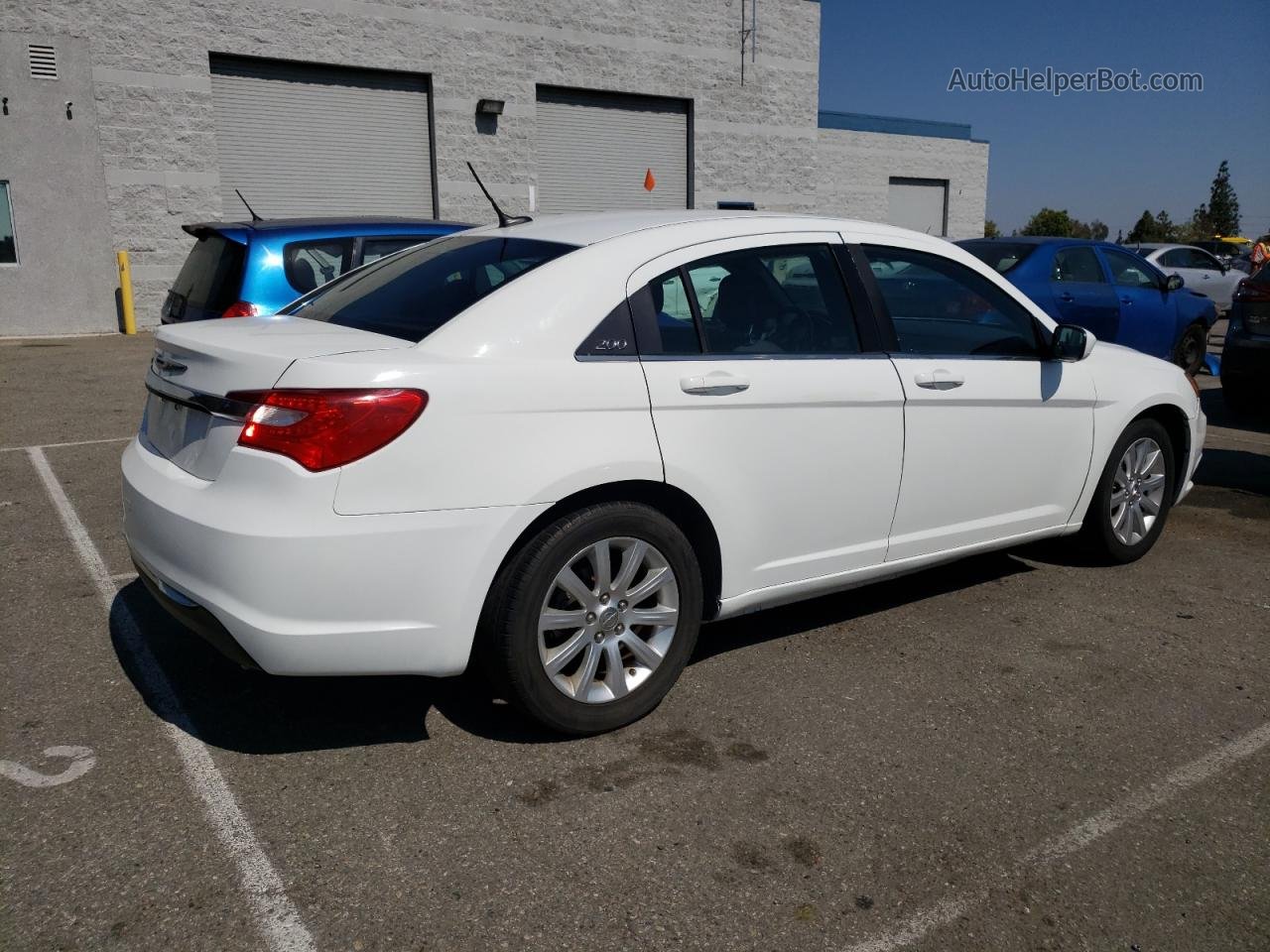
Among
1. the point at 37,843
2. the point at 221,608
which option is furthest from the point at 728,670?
the point at 37,843

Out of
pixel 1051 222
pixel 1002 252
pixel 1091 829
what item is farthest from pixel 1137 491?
pixel 1051 222

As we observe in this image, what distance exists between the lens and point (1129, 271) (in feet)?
37.2

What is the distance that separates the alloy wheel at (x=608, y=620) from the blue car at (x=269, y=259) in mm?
4079

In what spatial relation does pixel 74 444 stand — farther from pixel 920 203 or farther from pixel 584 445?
pixel 920 203

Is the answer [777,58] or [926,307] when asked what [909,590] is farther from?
[777,58]

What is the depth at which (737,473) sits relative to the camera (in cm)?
367

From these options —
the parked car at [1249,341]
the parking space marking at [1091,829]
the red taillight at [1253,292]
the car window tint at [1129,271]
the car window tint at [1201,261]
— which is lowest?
the parking space marking at [1091,829]

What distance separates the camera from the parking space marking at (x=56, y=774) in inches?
125

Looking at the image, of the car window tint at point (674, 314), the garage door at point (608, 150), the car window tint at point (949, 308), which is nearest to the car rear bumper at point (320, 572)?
the car window tint at point (674, 314)

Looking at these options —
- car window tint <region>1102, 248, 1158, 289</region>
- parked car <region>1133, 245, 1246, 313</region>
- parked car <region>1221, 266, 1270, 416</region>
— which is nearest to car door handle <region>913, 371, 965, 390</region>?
parked car <region>1221, 266, 1270, 416</region>

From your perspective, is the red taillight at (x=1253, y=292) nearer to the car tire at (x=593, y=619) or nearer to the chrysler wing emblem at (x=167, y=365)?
the car tire at (x=593, y=619)

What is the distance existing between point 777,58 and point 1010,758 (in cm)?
2335

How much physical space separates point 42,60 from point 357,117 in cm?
492

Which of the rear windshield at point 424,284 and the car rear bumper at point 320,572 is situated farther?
the rear windshield at point 424,284
